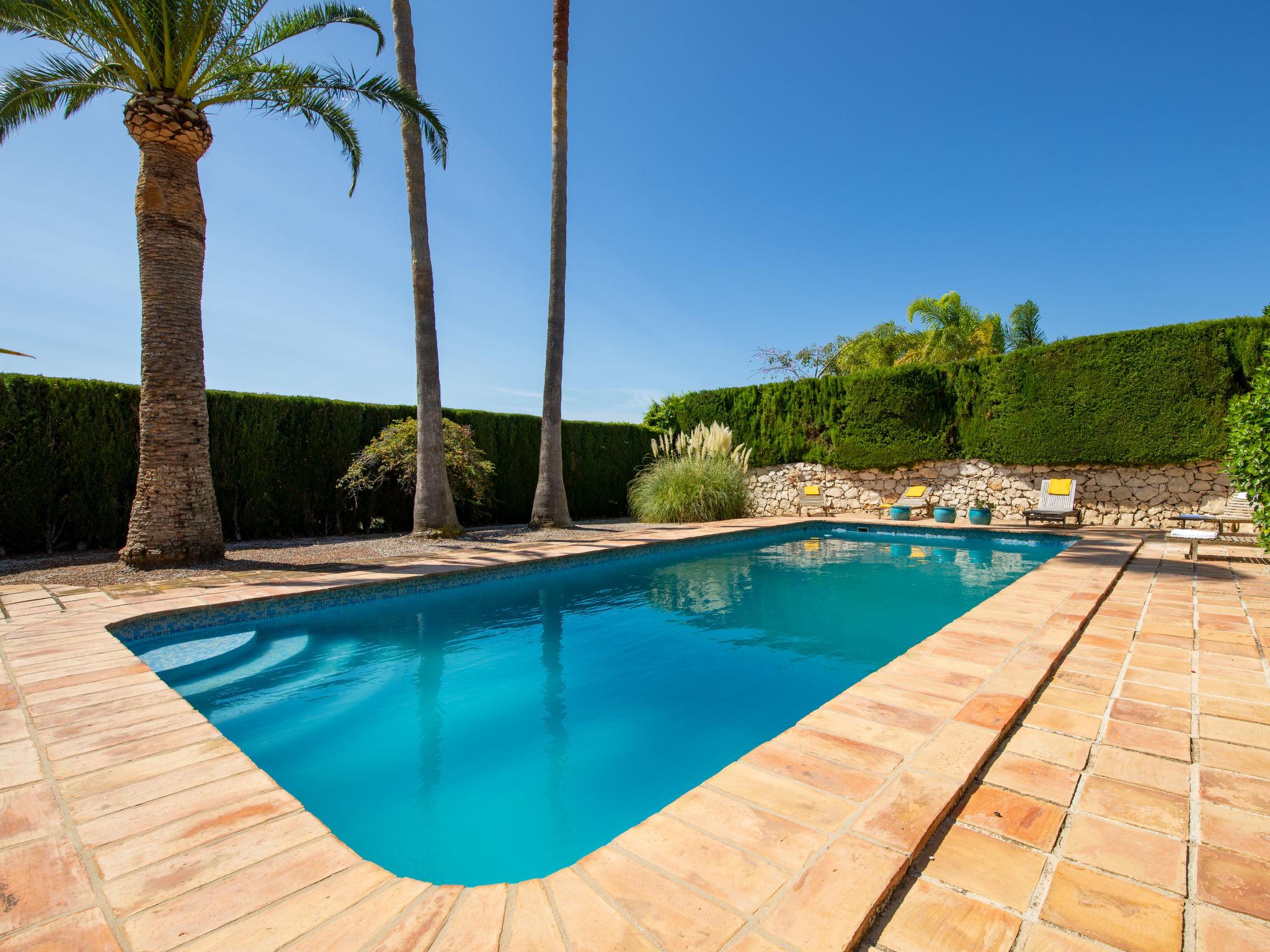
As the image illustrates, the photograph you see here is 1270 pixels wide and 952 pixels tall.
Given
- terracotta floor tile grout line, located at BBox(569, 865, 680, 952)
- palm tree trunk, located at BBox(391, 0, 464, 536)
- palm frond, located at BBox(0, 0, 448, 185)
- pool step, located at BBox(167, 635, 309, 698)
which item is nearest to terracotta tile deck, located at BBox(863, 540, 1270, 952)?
terracotta floor tile grout line, located at BBox(569, 865, 680, 952)

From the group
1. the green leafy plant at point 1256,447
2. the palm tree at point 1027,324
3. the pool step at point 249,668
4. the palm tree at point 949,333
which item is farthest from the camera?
the palm tree at point 1027,324

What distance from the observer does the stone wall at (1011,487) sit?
8.84m

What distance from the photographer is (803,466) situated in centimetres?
1295

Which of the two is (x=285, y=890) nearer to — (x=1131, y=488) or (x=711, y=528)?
(x=711, y=528)

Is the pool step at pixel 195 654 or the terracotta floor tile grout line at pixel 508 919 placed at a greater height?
the terracotta floor tile grout line at pixel 508 919

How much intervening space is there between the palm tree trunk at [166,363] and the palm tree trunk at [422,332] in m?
2.47

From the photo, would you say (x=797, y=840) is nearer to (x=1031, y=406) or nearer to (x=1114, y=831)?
(x=1114, y=831)

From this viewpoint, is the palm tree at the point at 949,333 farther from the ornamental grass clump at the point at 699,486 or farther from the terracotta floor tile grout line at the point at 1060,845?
the terracotta floor tile grout line at the point at 1060,845

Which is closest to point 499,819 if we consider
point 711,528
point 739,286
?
point 711,528

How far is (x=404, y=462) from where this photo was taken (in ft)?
28.8

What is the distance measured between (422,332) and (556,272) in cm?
247

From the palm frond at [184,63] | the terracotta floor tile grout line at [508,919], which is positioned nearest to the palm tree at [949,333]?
the palm frond at [184,63]

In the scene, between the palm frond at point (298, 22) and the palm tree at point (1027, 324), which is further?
the palm tree at point (1027, 324)

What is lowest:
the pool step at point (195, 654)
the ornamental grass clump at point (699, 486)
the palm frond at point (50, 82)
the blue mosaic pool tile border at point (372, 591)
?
the pool step at point (195, 654)
